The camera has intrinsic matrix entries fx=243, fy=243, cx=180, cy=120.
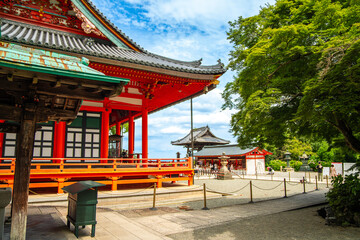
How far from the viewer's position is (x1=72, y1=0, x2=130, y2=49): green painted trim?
1229cm

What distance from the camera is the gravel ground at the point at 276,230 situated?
255 inches

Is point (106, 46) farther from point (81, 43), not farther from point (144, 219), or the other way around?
point (144, 219)

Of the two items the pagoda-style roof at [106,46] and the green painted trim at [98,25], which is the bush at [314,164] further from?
the green painted trim at [98,25]

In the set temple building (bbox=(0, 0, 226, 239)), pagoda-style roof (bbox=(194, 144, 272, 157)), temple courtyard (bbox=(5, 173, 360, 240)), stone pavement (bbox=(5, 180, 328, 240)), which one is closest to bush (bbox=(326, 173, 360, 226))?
temple courtyard (bbox=(5, 173, 360, 240))

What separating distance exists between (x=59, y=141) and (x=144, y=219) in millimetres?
5936

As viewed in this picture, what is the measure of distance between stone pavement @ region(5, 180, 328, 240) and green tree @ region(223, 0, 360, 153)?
113 inches

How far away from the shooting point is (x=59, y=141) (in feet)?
37.4

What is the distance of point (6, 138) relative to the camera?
10.9m

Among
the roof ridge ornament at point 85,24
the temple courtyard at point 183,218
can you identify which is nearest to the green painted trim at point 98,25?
the roof ridge ornament at point 85,24

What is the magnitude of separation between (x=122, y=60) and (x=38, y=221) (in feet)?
21.5

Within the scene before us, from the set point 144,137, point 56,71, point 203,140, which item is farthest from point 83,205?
point 203,140

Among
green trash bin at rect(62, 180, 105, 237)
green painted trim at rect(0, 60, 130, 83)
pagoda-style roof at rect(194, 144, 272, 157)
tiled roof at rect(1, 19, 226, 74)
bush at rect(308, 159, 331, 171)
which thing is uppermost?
tiled roof at rect(1, 19, 226, 74)

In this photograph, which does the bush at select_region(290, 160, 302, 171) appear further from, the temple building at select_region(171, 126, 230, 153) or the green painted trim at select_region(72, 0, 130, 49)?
the green painted trim at select_region(72, 0, 130, 49)

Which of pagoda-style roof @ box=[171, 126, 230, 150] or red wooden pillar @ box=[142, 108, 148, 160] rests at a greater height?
pagoda-style roof @ box=[171, 126, 230, 150]
